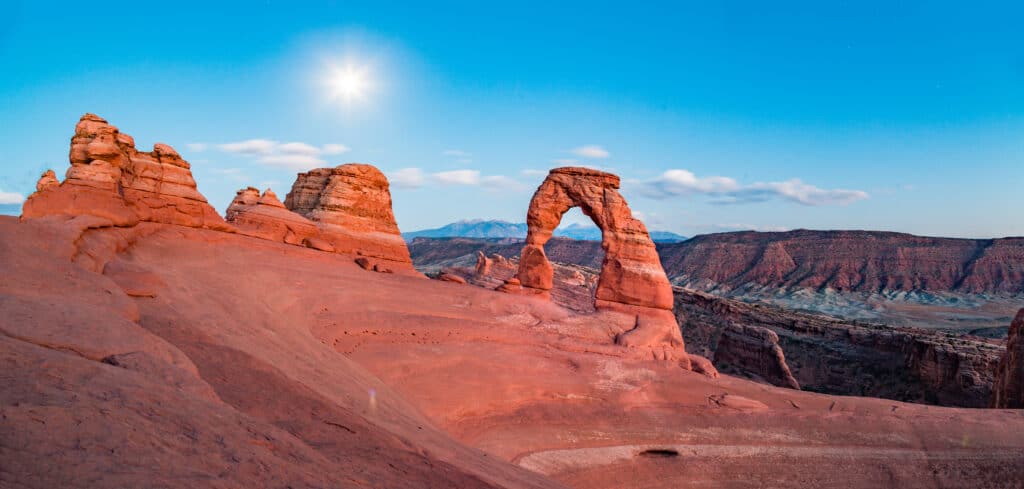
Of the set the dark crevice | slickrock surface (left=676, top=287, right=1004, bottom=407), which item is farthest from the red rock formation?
slickrock surface (left=676, top=287, right=1004, bottom=407)

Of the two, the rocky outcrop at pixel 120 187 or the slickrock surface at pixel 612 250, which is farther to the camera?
the slickrock surface at pixel 612 250

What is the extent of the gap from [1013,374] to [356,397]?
2027cm

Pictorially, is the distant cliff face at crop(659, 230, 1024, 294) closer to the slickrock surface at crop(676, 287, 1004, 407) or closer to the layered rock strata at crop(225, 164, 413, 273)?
the slickrock surface at crop(676, 287, 1004, 407)

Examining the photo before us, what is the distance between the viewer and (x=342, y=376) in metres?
8.34

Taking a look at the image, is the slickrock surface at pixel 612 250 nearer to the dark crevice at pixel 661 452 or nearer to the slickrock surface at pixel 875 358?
the dark crevice at pixel 661 452

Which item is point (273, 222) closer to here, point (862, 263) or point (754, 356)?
point (754, 356)

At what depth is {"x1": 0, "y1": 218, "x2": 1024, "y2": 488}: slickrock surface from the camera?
3.38m

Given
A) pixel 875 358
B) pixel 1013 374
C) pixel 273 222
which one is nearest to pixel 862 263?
pixel 875 358

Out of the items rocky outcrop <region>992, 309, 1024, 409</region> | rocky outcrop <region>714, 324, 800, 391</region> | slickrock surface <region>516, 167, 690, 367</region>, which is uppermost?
slickrock surface <region>516, 167, 690, 367</region>

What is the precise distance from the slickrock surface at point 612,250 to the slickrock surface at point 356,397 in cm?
245

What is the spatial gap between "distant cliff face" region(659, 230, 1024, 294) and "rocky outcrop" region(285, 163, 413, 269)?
7743 centimetres

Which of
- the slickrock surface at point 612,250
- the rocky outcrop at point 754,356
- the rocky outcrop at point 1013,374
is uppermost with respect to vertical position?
the slickrock surface at point 612,250

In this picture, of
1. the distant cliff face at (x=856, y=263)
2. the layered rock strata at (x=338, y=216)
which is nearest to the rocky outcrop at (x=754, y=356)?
the layered rock strata at (x=338, y=216)

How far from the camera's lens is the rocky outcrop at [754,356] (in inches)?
979
